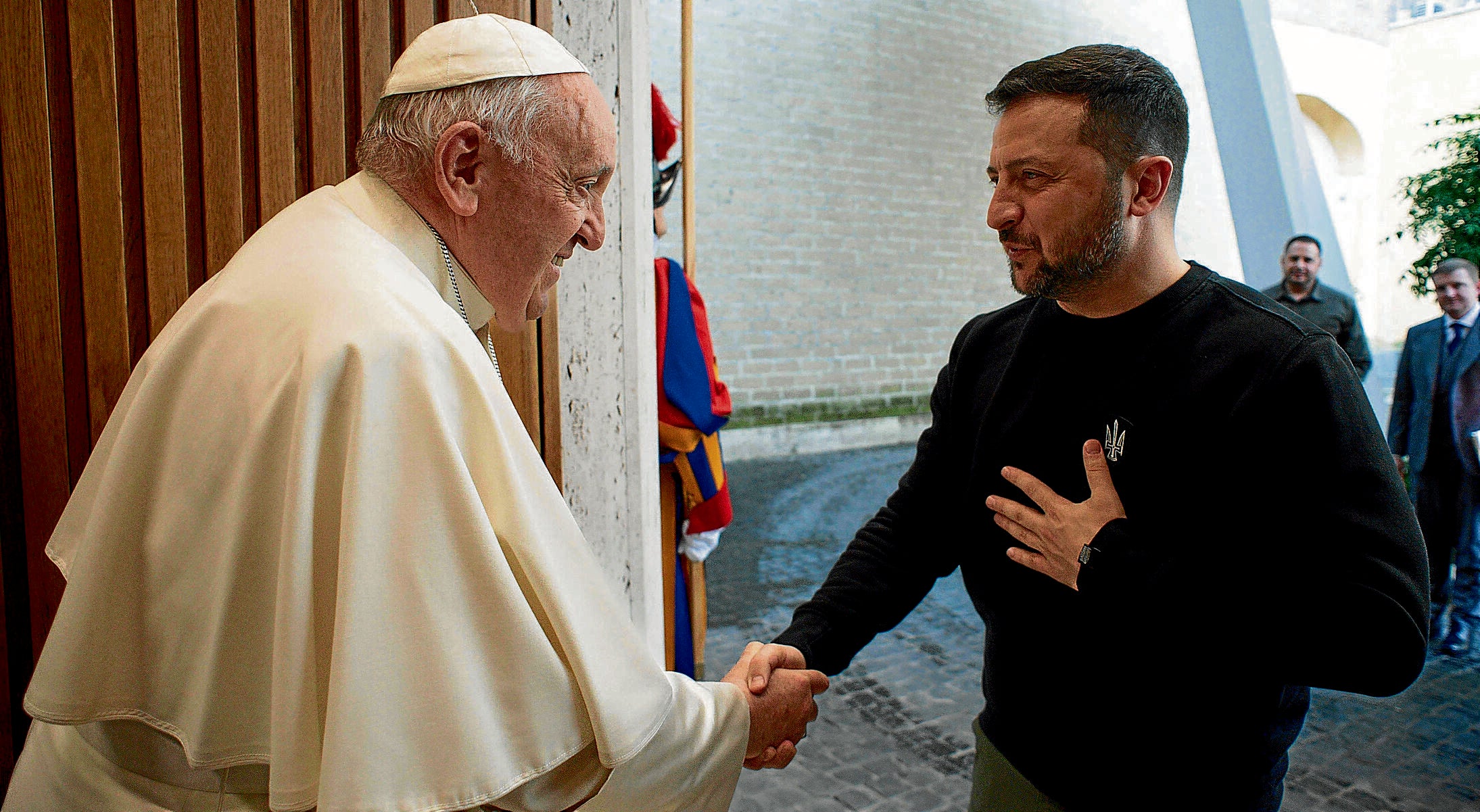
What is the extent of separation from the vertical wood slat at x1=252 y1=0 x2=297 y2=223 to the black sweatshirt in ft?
5.12

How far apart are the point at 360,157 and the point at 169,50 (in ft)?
2.89

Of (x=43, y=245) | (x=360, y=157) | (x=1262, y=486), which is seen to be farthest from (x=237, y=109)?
(x=1262, y=486)

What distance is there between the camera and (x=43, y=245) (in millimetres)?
1986

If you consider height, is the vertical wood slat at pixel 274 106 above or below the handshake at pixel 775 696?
above

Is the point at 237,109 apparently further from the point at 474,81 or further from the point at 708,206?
the point at 708,206

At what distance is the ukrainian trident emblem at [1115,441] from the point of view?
4.86 feet

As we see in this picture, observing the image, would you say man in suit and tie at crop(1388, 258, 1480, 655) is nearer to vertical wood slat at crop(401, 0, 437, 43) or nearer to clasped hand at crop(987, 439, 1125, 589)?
clasped hand at crop(987, 439, 1125, 589)

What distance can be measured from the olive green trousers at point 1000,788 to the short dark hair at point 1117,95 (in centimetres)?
94

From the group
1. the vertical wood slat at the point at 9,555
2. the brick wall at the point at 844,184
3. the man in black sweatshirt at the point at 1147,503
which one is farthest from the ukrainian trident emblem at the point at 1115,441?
the brick wall at the point at 844,184

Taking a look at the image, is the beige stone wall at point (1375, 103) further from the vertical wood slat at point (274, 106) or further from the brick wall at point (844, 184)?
the vertical wood slat at point (274, 106)

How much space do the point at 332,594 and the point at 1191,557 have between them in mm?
1119

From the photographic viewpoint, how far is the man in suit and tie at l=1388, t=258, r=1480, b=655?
16.6ft

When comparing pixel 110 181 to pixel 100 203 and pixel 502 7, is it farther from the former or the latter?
pixel 502 7

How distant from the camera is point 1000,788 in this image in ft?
5.33
